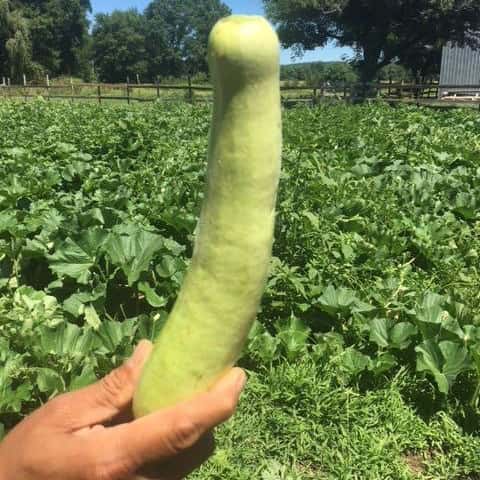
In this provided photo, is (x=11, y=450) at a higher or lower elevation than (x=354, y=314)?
higher

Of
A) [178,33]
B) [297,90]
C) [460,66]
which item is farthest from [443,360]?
[178,33]

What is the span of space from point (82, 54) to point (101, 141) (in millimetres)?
81646

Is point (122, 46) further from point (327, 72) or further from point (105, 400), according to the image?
point (105, 400)

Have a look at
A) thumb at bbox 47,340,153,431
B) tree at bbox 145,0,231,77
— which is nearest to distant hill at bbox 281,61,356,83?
tree at bbox 145,0,231,77

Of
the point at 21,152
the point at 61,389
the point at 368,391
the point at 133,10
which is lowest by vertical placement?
the point at 368,391

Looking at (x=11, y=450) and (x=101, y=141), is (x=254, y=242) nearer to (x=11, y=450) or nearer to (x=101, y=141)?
(x=11, y=450)

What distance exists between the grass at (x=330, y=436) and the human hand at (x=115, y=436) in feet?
5.72

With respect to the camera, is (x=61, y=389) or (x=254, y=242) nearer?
(x=254, y=242)

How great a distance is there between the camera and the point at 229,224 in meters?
1.09

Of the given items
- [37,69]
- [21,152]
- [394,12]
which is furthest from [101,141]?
[37,69]

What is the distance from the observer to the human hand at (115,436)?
3.83 feet

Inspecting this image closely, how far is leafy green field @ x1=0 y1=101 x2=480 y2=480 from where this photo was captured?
10.2ft

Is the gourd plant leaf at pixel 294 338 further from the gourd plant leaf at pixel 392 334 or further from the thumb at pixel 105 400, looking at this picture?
the thumb at pixel 105 400

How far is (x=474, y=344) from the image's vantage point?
3441 mm
